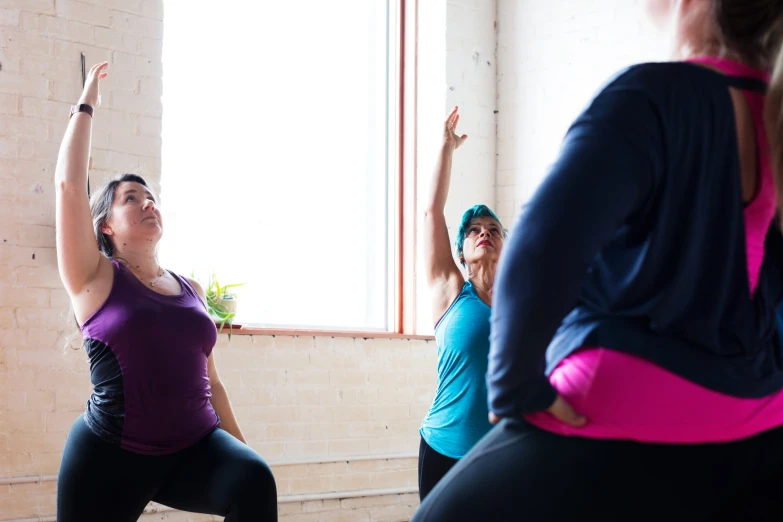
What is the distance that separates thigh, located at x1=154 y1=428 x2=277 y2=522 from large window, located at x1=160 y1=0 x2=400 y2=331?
168 centimetres

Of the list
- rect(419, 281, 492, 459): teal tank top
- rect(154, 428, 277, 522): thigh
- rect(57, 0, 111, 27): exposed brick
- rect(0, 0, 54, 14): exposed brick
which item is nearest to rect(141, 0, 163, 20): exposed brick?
rect(57, 0, 111, 27): exposed brick

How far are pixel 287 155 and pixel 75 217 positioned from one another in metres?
2.14

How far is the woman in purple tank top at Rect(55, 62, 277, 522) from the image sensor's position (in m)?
2.08

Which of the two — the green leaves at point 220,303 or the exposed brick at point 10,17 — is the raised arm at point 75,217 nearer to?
the exposed brick at point 10,17

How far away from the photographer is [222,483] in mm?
2080

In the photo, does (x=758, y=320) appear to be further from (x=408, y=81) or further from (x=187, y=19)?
(x=408, y=81)

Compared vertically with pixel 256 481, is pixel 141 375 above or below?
above

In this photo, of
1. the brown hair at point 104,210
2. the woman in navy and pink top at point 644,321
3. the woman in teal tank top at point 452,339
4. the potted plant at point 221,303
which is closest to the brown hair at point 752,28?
the woman in navy and pink top at point 644,321

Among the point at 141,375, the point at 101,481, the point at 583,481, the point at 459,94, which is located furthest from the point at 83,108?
the point at 459,94

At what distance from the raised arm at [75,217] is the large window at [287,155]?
154cm

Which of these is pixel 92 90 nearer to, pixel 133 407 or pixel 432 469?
pixel 133 407

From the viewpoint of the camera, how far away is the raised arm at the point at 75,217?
216cm

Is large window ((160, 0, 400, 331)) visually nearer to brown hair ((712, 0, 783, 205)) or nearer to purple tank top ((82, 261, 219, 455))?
purple tank top ((82, 261, 219, 455))

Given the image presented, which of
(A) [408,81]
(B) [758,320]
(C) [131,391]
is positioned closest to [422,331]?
(A) [408,81]
